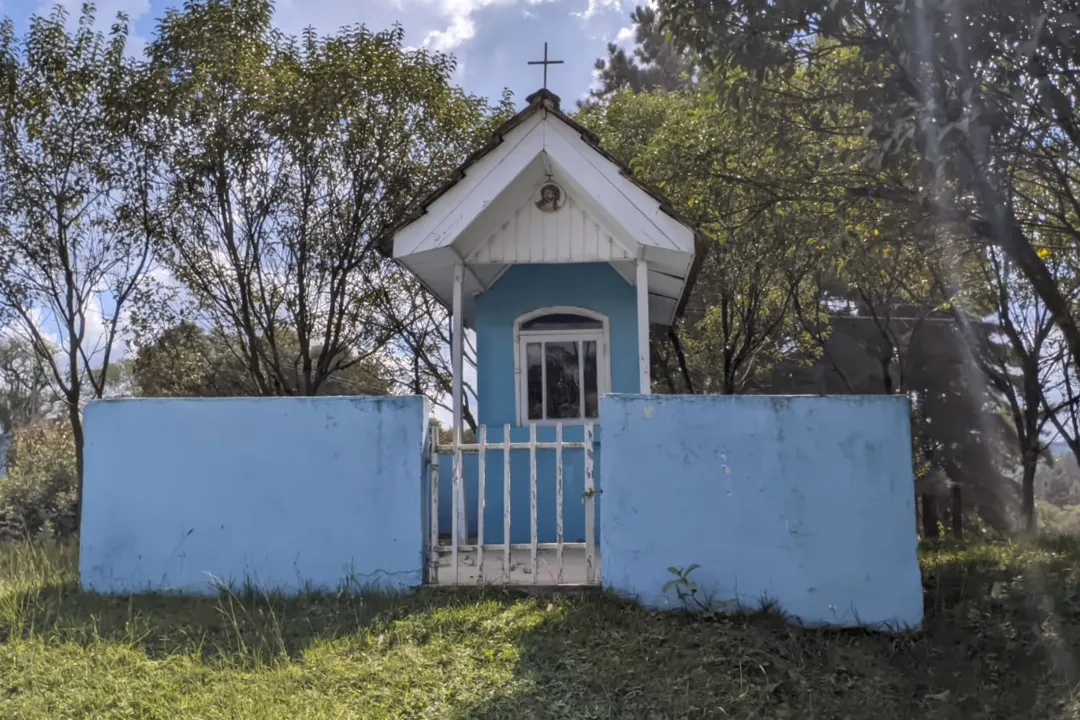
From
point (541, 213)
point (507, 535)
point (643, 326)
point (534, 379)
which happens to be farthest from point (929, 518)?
point (507, 535)

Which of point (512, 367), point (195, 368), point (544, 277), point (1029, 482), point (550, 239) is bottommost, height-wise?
point (1029, 482)

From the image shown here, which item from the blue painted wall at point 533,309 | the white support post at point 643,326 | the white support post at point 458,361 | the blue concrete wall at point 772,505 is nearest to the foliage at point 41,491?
the blue painted wall at point 533,309

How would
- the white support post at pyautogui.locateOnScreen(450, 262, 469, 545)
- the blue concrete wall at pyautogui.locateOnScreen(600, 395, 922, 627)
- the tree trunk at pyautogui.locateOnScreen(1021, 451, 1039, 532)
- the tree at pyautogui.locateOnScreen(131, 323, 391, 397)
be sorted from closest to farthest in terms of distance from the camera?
the blue concrete wall at pyautogui.locateOnScreen(600, 395, 922, 627)
the white support post at pyautogui.locateOnScreen(450, 262, 469, 545)
the tree at pyautogui.locateOnScreen(131, 323, 391, 397)
the tree trunk at pyautogui.locateOnScreen(1021, 451, 1039, 532)

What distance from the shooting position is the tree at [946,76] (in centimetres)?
572

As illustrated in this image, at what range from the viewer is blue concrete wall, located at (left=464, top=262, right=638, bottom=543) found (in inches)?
367

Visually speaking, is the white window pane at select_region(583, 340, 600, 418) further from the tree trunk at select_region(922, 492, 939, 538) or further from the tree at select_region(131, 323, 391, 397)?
the tree trunk at select_region(922, 492, 939, 538)

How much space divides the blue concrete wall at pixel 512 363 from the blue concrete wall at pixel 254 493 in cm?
243

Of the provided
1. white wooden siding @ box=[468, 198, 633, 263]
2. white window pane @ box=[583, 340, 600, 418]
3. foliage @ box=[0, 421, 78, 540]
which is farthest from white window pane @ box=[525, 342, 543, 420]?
foliage @ box=[0, 421, 78, 540]

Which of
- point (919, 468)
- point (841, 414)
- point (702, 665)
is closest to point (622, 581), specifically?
point (702, 665)

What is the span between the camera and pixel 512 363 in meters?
9.75

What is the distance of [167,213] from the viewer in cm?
1256

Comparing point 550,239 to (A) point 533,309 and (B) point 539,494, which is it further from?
(B) point 539,494

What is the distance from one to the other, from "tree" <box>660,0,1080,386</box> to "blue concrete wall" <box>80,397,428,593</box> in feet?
12.7

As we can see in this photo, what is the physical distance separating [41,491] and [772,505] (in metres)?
13.8
